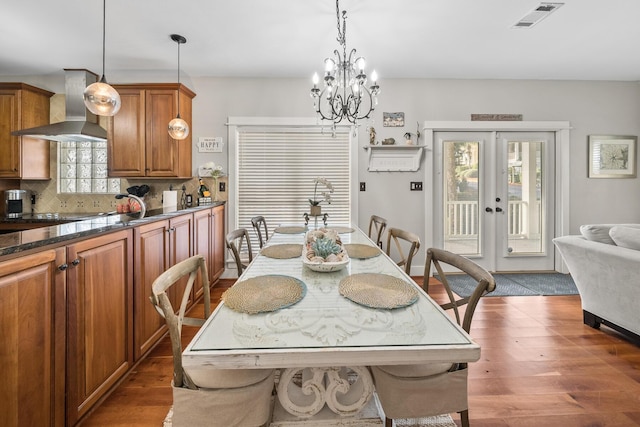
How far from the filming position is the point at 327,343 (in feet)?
2.77

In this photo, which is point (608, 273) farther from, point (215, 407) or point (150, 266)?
point (150, 266)

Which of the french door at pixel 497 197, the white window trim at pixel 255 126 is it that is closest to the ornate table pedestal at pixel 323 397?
the white window trim at pixel 255 126

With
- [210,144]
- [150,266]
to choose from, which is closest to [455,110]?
[210,144]

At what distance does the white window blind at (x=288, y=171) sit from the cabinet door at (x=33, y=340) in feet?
9.15

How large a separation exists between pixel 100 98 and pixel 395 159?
10.2 ft

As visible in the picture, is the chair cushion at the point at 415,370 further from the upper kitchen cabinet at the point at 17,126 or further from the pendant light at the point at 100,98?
the upper kitchen cabinet at the point at 17,126

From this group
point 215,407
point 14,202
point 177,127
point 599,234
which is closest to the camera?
point 215,407

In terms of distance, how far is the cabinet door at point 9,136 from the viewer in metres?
3.55

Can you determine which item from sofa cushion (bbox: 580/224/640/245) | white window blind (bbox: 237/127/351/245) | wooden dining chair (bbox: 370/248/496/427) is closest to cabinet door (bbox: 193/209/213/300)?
white window blind (bbox: 237/127/351/245)

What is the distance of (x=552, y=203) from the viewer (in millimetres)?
4230

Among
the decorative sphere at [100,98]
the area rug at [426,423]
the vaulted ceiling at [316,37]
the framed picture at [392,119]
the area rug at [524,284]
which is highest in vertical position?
Answer: the vaulted ceiling at [316,37]

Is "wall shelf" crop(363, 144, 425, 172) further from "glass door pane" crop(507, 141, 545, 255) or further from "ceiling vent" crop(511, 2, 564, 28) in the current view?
"ceiling vent" crop(511, 2, 564, 28)

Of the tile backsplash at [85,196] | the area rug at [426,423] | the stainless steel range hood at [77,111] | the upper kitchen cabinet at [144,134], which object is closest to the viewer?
the area rug at [426,423]

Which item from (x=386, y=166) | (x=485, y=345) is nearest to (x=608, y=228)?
(x=485, y=345)
